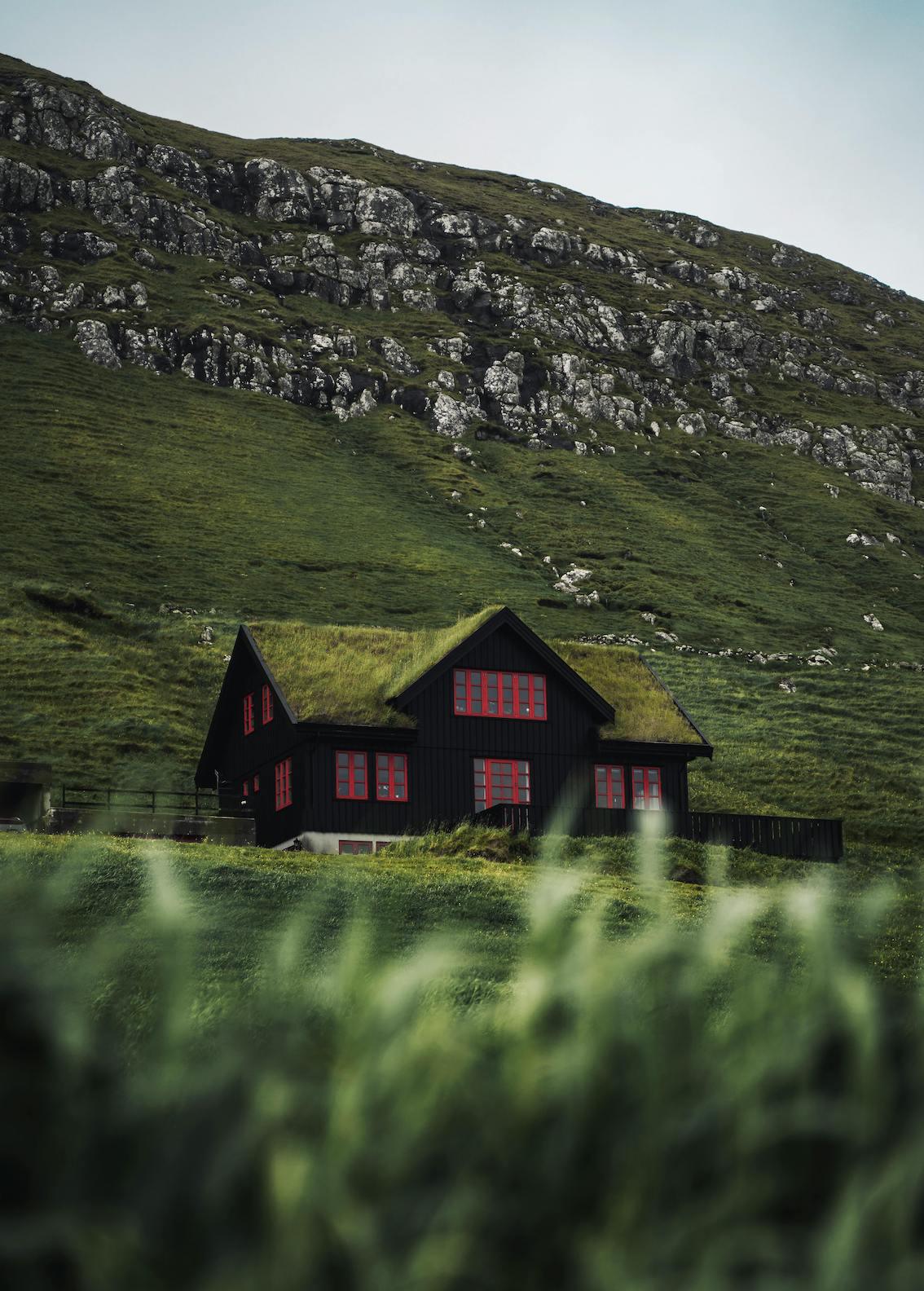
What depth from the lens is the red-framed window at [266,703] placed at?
140ft

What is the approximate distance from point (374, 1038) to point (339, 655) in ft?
126

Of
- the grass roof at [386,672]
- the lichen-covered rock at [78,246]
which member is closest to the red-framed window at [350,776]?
the grass roof at [386,672]

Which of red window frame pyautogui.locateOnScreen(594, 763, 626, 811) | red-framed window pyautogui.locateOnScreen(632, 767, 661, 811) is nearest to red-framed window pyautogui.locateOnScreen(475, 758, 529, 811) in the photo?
red window frame pyautogui.locateOnScreen(594, 763, 626, 811)

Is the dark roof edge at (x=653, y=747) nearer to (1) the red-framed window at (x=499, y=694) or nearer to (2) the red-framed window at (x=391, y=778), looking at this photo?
(1) the red-framed window at (x=499, y=694)

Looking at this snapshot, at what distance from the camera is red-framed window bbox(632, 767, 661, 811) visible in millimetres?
43000

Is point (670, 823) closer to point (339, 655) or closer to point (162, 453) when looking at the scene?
point (339, 655)

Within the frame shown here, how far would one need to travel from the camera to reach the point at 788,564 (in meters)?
134

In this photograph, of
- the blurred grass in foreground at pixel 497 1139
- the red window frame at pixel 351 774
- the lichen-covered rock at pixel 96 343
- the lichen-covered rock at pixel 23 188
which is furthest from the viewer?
the lichen-covered rock at pixel 23 188

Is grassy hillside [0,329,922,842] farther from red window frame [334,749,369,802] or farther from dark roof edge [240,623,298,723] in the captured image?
red window frame [334,749,369,802]

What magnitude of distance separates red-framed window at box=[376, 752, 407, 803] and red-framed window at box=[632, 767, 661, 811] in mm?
7518

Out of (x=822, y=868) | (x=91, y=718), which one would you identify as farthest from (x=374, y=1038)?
(x=91, y=718)

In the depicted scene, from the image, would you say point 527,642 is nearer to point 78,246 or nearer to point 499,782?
point 499,782

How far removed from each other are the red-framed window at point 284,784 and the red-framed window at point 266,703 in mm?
1583

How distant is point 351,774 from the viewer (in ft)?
131
